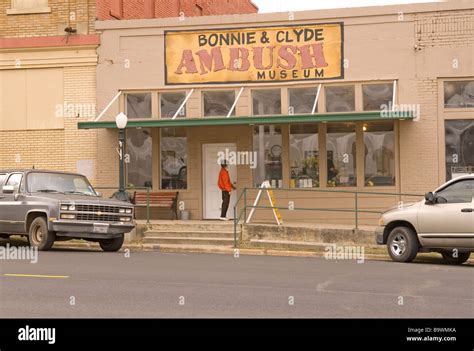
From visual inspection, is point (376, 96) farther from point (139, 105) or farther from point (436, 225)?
point (436, 225)

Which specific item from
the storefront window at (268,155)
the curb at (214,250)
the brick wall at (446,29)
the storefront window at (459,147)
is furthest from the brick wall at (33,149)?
the storefront window at (459,147)

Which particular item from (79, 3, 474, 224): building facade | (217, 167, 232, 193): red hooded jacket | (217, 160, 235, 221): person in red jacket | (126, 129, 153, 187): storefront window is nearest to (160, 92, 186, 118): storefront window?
(79, 3, 474, 224): building facade

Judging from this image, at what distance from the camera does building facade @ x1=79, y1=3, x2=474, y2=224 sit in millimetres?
23109

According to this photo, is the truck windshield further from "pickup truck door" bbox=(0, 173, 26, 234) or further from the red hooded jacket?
the red hooded jacket

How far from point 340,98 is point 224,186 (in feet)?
13.8

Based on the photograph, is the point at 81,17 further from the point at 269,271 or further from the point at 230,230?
the point at 269,271

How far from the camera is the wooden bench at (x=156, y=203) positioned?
24422 millimetres

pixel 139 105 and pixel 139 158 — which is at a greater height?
pixel 139 105

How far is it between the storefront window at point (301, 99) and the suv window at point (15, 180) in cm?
838

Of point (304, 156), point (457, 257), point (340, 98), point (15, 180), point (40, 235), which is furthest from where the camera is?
point (304, 156)

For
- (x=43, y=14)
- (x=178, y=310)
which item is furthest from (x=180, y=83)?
(x=178, y=310)

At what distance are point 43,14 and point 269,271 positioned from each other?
14.0 meters

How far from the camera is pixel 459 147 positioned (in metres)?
23.1

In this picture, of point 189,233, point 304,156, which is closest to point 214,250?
point 189,233
